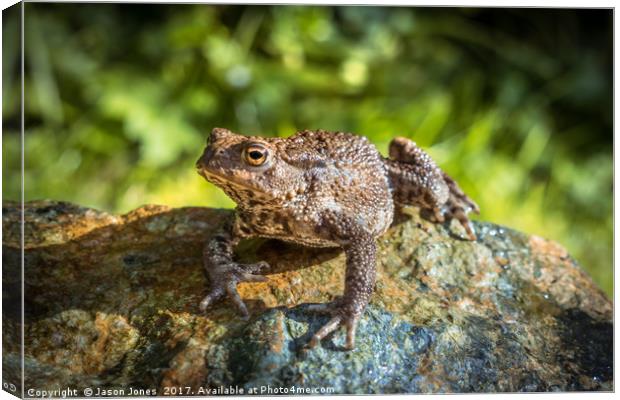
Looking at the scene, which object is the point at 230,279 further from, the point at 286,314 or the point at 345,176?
the point at 345,176

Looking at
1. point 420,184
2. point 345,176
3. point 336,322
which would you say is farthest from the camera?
point 420,184

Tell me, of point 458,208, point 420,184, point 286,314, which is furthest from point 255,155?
point 458,208

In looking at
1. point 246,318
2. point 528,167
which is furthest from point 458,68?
point 246,318

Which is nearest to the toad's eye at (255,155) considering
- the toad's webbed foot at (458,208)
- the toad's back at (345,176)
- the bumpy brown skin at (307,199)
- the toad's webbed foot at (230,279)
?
the bumpy brown skin at (307,199)

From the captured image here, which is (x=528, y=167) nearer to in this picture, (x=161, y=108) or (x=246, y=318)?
(x=161, y=108)

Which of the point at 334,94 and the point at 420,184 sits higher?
the point at 334,94

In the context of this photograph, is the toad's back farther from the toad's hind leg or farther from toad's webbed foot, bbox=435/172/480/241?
toad's webbed foot, bbox=435/172/480/241
